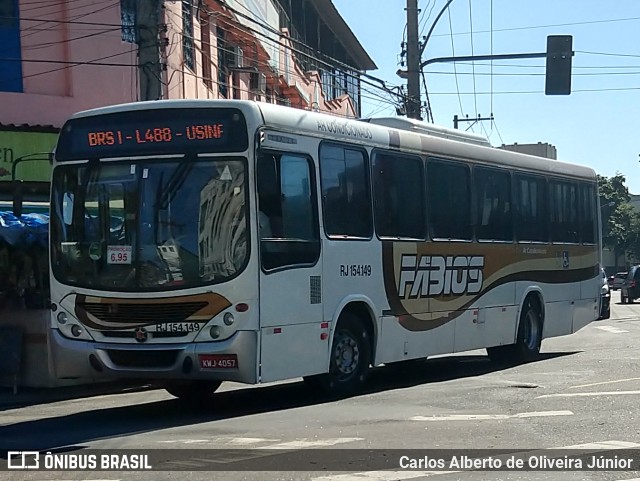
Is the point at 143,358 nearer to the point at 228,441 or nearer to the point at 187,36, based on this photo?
the point at 228,441

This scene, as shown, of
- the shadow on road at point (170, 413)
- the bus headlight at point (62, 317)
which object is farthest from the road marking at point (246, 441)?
the bus headlight at point (62, 317)

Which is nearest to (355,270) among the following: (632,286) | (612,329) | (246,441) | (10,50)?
(246,441)

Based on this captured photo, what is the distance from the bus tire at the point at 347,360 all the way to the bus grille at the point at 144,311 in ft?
6.81

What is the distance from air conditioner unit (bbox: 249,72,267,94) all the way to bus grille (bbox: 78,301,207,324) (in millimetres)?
20186

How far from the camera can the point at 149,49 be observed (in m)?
16.4

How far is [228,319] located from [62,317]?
206 cm

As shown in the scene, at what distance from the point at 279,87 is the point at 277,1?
452cm

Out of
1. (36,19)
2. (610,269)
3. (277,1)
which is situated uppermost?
(277,1)

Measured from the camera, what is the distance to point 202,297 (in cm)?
1112

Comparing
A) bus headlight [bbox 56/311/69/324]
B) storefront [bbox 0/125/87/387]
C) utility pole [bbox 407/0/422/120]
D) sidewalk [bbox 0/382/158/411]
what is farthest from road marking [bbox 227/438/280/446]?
utility pole [bbox 407/0/422/120]

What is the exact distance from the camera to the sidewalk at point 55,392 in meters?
13.8

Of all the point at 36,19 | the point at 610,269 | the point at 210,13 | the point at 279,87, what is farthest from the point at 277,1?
the point at 610,269

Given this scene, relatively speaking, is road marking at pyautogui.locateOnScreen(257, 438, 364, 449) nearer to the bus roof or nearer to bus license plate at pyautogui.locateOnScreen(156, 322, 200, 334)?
bus license plate at pyautogui.locateOnScreen(156, 322, 200, 334)

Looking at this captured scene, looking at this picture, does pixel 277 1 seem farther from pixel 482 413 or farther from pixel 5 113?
pixel 482 413
